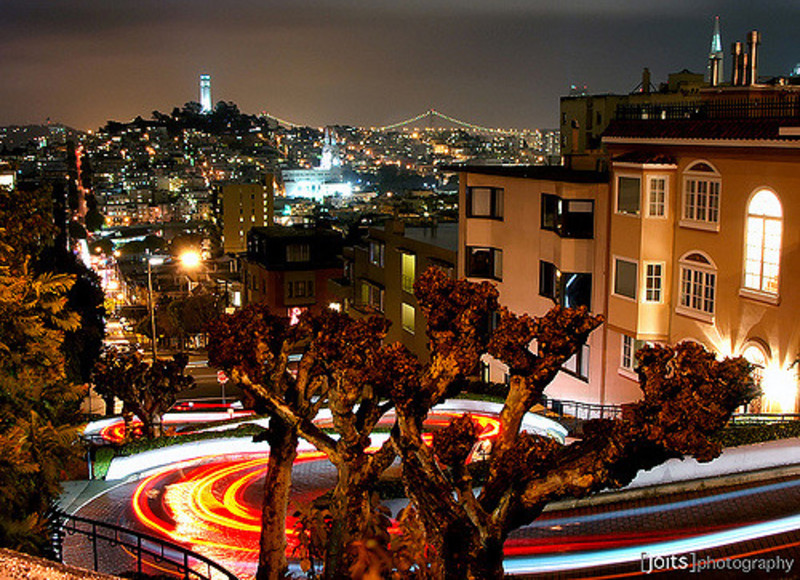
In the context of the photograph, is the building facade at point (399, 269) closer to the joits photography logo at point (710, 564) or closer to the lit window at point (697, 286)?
the lit window at point (697, 286)

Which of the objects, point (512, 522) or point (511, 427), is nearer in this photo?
point (512, 522)

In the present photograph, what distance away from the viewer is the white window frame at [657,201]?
21656mm

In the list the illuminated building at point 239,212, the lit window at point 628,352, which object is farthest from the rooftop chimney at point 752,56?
the illuminated building at point 239,212

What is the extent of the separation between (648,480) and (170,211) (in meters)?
157

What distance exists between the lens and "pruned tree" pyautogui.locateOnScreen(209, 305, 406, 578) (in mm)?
11555

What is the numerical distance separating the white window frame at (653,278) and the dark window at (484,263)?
8.03m

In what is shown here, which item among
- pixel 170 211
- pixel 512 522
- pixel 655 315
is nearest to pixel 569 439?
pixel 655 315

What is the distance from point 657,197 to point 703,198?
1.31m

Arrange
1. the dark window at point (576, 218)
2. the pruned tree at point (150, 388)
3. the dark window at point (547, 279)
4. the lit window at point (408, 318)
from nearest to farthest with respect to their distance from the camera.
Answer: the pruned tree at point (150, 388), the dark window at point (576, 218), the dark window at point (547, 279), the lit window at point (408, 318)

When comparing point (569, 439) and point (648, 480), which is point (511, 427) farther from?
point (569, 439)

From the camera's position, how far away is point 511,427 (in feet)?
35.3

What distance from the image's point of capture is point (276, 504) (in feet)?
41.2

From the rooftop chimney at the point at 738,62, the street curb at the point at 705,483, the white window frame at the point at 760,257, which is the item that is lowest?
the street curb at the point at 705,483

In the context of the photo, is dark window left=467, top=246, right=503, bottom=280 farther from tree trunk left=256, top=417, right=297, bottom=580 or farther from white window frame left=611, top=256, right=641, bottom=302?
tree trunk left=256, top=417, right=297, bottom=580
